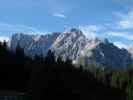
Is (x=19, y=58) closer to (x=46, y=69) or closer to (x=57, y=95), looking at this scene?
(x=46, y=69)

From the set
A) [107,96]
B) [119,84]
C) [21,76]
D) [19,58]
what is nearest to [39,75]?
[21,76]

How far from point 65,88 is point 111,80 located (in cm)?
9484

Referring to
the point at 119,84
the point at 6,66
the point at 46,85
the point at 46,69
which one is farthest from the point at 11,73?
the point at 119,84

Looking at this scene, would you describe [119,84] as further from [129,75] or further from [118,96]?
[118,96]

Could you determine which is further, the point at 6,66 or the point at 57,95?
the point at 6,66

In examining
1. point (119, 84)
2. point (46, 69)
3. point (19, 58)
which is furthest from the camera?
point (119, 84)

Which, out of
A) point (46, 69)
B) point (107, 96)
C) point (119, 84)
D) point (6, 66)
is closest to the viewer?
point (46, 69)

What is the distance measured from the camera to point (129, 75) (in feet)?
621

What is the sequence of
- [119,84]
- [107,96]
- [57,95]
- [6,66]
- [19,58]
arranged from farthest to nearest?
[119,84] → [107,96] → [19,58] → [6,66] → [57,95]

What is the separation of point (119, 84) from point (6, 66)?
7820 cm

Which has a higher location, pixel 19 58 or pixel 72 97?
pixel 19 58

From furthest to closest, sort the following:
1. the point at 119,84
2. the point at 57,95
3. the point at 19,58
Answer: the point at 119,84, the point at 19,58, the point at 57,95

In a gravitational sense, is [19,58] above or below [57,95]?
above

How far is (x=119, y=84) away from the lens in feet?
593
